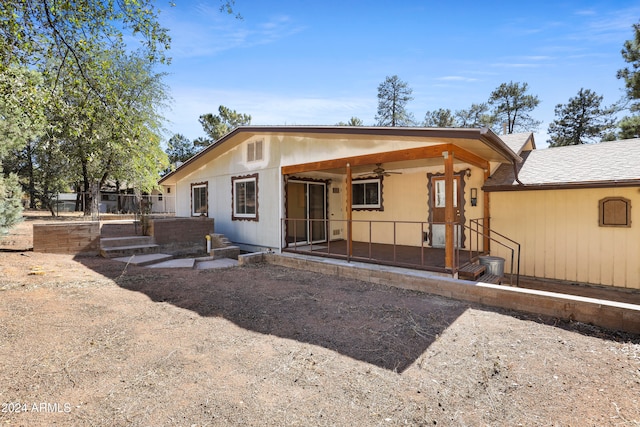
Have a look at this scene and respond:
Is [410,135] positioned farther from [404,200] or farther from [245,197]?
[245,197]

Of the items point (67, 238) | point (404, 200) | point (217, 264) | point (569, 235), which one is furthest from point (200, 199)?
point (569, 235)

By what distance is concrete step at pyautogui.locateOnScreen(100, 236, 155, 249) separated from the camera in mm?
8734

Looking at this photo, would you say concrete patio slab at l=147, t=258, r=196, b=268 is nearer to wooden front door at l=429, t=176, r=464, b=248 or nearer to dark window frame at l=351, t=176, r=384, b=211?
dark window frame at l=351, t=176, r=384, b=211

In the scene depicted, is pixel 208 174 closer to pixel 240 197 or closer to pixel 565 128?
pixel 240 197

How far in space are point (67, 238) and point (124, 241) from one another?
1.32 meters

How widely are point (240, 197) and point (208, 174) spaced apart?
2.23 metres

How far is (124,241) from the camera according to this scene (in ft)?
29.4

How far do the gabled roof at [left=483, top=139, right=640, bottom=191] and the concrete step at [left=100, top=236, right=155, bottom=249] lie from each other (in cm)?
939

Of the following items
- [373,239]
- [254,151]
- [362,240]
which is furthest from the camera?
[362,240]

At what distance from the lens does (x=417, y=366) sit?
10.1ft

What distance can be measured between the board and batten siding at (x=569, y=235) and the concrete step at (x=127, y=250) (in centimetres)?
941

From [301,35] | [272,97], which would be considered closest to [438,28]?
[301,35]

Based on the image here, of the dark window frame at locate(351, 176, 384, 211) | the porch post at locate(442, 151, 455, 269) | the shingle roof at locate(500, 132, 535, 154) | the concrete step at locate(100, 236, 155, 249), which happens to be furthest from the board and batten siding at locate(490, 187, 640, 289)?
the concrete step at locate(100, 236, 155, 249)

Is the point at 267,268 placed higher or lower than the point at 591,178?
lower
